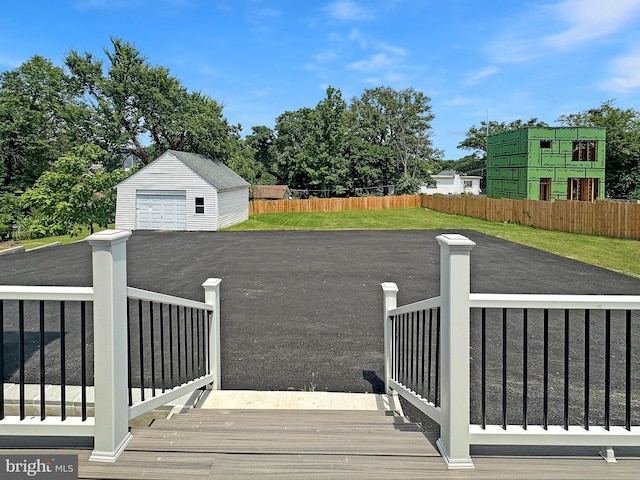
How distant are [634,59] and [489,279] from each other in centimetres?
2676

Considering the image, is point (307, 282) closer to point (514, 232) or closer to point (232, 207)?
point (514, 232)

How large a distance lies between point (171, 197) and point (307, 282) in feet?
59.5

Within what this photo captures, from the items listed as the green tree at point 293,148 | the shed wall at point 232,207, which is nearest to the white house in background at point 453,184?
the green tree at point 293,148

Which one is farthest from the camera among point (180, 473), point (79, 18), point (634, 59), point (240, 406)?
point (634, 59)

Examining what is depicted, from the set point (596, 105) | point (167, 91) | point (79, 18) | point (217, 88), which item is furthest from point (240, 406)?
point (596, 105)

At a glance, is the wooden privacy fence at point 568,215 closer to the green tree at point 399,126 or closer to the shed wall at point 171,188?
the shed wall at point 171,188

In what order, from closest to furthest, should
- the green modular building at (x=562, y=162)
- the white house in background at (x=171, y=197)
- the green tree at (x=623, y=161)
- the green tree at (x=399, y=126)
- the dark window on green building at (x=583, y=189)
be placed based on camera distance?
1. the white house in background at (x=171, y=197)
2. the green modular building at (x=562, y=162)
3. the dark window on green building at (x=583, y=189)
4. the green tree at (x=623, y=161)
5. the green tree at (x=399, y=126)

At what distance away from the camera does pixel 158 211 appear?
87.2ft

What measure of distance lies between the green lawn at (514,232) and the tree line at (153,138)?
8297 mm

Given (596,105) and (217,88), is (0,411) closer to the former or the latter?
(217,88)

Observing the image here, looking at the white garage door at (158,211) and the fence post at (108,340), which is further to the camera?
the white garage door at (158,211)

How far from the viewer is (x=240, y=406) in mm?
4184

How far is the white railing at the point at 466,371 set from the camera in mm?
2381

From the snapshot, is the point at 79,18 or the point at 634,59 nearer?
the point at 79,18
